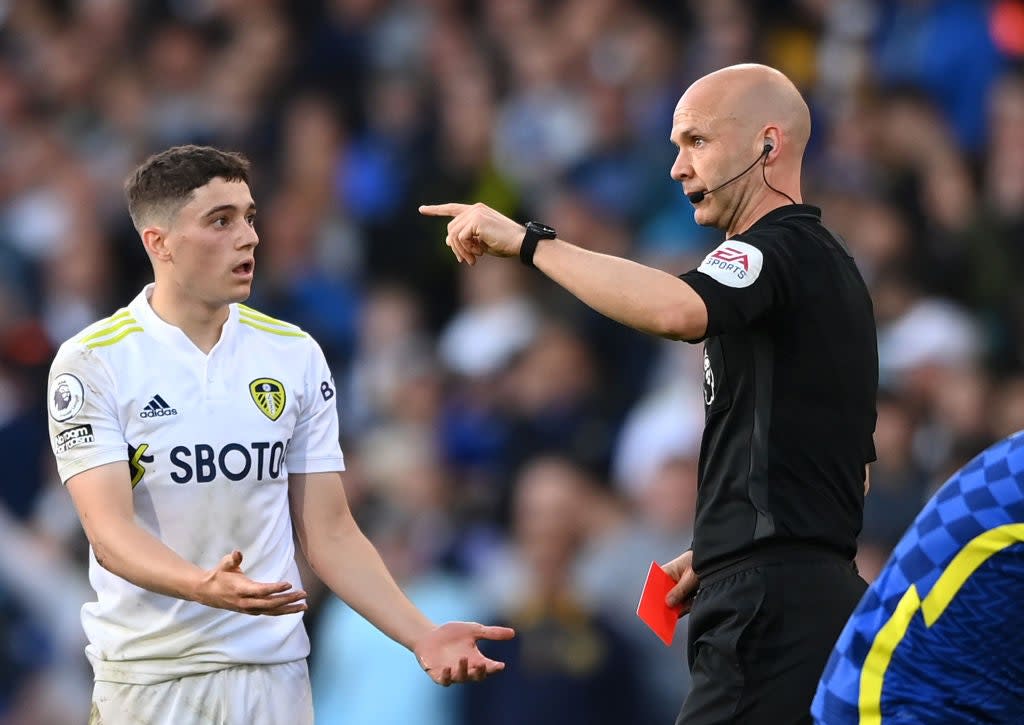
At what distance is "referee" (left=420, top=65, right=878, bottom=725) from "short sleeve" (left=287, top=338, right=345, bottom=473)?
0.75 m

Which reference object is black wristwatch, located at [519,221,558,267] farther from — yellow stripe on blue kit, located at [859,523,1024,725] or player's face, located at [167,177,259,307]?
yellow stripe on blue kit, located at [859,523,1024,725]

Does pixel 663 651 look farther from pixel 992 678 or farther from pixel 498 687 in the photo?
pixel 992 678

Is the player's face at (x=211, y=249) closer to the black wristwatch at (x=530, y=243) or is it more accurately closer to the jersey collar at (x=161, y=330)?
the jersey collar at (x=161, y=330)

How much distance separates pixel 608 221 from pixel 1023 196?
89.5 inches

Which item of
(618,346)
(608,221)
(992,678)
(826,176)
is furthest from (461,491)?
(992,678)

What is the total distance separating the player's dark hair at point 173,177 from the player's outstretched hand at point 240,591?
1.12 m

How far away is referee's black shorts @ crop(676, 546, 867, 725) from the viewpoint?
161 inches

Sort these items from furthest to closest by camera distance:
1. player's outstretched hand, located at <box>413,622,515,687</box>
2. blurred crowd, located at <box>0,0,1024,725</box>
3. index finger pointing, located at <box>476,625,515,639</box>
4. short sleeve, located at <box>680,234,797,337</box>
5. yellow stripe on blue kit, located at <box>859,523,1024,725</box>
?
blurred crowd, located at <box>0,0,1024,725</box> → player's outstretched hand, located at <box>413,622,515,687</box> → index finger pointing, located at <box>476,625,515,639</box> → short sleeve, located at <box>680,234,797,337</box> → yellow stripe on blue kit, located at <box>859,523,1024,725</box>

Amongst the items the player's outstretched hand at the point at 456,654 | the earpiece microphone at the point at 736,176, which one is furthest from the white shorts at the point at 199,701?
the earpiece microphone at the point at 736,176

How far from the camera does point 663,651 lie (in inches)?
287

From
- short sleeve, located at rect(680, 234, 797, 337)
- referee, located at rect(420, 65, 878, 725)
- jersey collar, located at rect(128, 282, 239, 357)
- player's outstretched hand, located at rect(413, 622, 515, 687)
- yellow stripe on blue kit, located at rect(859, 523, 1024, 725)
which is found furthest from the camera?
jersey collar, located at rect(128, 282, 239, 357)

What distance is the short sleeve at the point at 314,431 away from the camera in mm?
4625

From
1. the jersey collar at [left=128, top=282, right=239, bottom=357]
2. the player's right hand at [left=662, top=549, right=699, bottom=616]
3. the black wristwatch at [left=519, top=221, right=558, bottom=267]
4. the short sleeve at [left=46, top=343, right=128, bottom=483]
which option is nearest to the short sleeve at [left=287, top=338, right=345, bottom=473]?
the jersey collar at [left=128, top=282, right=239, bottom=357]

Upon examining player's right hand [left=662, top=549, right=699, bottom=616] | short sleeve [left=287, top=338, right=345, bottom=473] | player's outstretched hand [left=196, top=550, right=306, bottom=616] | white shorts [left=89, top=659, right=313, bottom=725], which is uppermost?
short sleeve [left=287, top=338, right=345, bottom=473]
